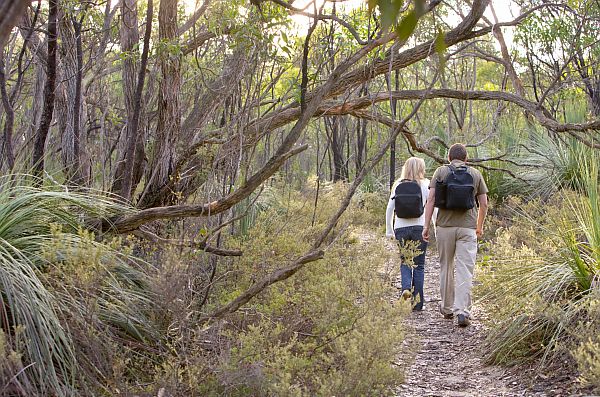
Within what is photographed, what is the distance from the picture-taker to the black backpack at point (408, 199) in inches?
304

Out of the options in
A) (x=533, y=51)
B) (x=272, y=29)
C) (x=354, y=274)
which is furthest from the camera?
(x=533, y=51)

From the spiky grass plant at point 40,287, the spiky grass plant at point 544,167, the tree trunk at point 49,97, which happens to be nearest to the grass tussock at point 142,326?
the spiky grass plant at point 40,287

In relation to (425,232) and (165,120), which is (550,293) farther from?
(165,120)

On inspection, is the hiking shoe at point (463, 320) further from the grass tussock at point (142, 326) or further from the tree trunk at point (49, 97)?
the tree trunk at point (49, 97)

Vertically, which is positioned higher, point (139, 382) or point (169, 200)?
point (169, 200)

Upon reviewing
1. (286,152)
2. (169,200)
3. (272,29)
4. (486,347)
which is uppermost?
(272,29)

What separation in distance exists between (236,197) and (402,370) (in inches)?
59.7

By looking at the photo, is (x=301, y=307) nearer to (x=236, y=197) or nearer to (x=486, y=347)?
(x=236, y=197)

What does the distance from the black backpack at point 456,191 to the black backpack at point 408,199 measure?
21.6 inches

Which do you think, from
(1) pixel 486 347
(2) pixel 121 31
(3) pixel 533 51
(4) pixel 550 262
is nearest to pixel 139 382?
(1) pixel 486 347

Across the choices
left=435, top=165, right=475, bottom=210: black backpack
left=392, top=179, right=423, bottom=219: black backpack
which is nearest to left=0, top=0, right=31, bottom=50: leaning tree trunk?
left=435, top=165, right=475, bottom=210: black backpack

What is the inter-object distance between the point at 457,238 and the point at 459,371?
196 cm

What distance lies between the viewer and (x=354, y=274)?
562 centimetres

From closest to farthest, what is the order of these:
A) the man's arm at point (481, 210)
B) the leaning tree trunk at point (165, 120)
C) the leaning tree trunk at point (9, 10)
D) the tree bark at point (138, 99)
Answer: the leaning tree trunk at point (9, 10)
the tree bark at point (138, 99)
the leaning tree trunk at point (165, 120)
the man's arm at point (481, 210)
